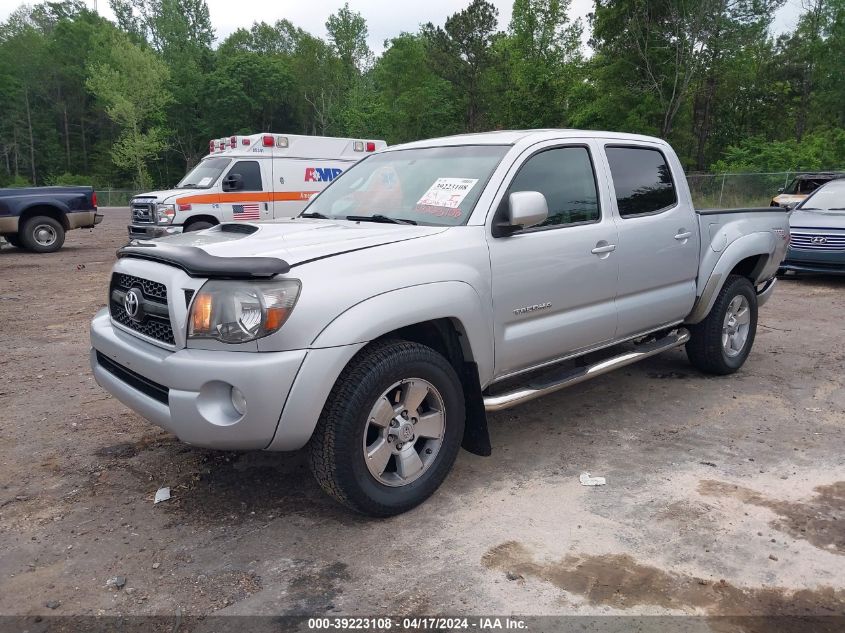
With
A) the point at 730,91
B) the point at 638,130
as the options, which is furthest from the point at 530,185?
the point at 730,91

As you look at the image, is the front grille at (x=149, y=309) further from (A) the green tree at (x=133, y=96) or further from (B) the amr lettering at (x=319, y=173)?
(A) the green tree at (x=133, y=96)

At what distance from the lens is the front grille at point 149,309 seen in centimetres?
304

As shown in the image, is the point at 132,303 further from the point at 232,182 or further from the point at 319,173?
the point at 319,173

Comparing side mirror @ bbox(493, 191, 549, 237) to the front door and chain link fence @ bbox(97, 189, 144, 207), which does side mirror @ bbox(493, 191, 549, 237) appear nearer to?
the front door

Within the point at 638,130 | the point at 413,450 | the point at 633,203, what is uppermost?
the point at 638,130

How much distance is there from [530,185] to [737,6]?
109 ft

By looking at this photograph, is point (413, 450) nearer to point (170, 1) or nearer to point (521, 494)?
point (521, 494)

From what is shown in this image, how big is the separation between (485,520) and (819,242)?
908 cm

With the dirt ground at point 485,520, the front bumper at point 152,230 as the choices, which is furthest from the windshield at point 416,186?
the front bumper at point 152,230

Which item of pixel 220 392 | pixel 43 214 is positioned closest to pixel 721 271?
pixel 220 392

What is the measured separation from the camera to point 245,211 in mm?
13281

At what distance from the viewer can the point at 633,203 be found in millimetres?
4473

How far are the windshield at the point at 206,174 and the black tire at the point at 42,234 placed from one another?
348 centimetres

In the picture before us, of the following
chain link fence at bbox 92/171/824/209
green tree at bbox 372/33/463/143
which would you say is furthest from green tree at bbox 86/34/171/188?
chain link fence at bbox 92/171/824/209
